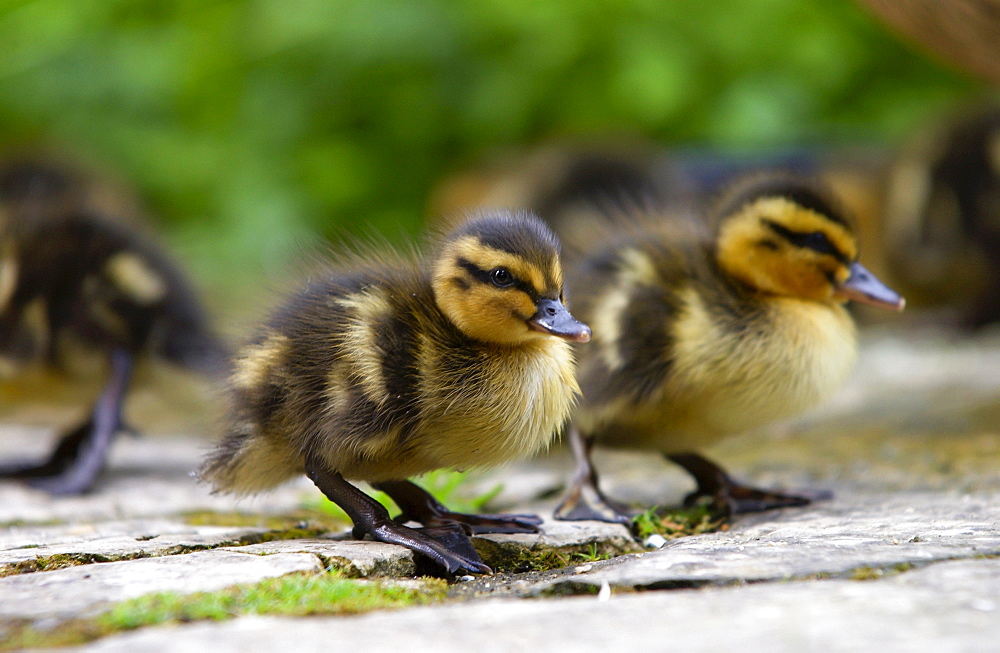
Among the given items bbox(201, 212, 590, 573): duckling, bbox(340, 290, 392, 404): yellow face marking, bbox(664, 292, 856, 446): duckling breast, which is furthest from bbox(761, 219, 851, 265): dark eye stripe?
bbox(340, 290, 392, 404): yellow face marking

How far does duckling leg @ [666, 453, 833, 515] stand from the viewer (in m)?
2.70

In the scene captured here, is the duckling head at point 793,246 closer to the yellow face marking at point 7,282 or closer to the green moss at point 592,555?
the green moss at point 592,555

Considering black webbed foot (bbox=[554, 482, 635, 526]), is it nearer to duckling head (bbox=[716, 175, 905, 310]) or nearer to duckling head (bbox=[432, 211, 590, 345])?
duckling head (bbox=[432, 211, 590, 345])

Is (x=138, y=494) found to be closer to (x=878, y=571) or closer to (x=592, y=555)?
(x=592, y=555)

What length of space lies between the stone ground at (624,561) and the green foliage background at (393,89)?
3444mm

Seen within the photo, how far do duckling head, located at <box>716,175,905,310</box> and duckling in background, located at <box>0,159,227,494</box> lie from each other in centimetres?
151

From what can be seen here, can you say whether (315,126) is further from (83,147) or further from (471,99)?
(83,147)

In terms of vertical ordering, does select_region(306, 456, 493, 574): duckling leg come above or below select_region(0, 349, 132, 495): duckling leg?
below

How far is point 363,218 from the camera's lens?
23.0 ft

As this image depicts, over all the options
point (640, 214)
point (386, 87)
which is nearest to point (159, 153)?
point (386, 87)

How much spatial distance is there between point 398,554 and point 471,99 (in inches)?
202

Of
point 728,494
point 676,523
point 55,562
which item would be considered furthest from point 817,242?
point 55,562

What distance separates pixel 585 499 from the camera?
9.13ft

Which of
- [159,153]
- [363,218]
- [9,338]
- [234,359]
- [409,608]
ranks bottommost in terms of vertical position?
[409,608]
